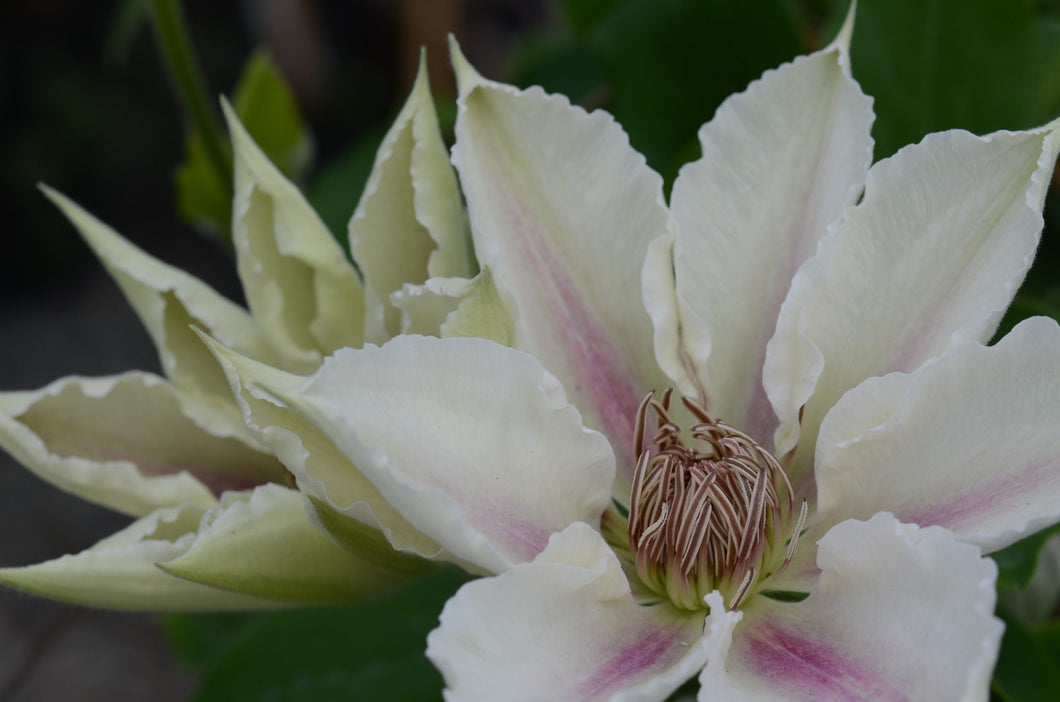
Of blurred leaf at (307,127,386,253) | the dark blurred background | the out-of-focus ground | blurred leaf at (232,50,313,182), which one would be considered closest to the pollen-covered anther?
blurred leaf at (307,127,386,253)

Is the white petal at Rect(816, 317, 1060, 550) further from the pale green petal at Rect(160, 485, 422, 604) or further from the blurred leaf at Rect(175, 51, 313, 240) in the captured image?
the blurred leaf at Rect(175, 51, 313, 240)

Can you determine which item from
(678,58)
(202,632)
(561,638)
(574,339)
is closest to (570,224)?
(574,339)

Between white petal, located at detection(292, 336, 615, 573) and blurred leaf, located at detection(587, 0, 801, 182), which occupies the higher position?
blurred leaf, located at detection(587, 0, 801, 182)

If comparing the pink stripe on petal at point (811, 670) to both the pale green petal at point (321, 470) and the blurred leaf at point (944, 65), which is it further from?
the blurred leaf at point (944, 65)

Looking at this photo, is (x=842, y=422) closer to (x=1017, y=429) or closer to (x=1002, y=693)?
(x=1017, y=429)

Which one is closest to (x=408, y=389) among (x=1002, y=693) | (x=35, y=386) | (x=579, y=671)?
(x=579, y=671)

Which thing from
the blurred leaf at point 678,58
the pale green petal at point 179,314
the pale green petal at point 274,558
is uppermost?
the blurred leaf at point 678,58

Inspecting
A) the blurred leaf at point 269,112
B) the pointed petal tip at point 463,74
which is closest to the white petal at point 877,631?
the pointed petal tip at point 463,74
